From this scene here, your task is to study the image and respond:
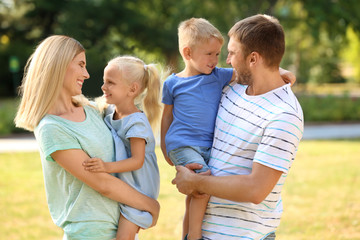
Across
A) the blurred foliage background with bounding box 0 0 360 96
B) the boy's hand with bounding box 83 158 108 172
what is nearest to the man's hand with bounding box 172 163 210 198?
the boy's hand with bounding box 83 158 108 172

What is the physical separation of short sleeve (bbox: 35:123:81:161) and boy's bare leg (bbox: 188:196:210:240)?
0.67 m

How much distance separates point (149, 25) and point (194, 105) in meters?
22.9

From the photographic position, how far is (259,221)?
2270mm

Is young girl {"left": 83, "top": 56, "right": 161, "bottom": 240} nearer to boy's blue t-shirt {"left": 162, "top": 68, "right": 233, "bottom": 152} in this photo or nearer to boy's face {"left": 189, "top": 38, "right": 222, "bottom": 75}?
boy's blue t-shirt {"left": 162, "top": 68, "right": 233, "bottom": 152}

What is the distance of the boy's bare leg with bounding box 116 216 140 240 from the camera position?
232 centimetres

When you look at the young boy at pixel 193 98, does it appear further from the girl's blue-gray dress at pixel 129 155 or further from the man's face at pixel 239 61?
the man's face at pixel 239 61

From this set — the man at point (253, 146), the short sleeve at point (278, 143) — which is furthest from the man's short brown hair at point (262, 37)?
the short sleeve at point (278, 143)

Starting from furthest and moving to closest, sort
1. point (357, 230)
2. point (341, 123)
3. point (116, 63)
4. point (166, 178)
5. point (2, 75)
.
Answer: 1. point (2, 75)
2. point (341, 123)
3. point (166, 178)
4. point (357, 230)
5. point (116, 63)

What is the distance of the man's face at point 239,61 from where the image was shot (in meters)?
2.27

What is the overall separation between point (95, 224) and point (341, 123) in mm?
15292

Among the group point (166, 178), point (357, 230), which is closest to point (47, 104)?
point (357, 230)

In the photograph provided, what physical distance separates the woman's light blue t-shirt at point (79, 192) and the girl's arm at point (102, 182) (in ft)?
0.16

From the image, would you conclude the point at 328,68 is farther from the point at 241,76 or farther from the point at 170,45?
the point at 241,76

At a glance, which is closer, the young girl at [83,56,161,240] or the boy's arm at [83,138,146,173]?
the boy's arm at [83,138,146,173]
